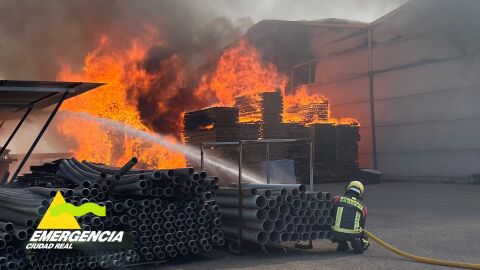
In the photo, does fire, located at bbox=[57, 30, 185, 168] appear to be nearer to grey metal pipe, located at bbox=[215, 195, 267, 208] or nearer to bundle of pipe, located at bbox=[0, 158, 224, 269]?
grey metal pipe, located at bbox=[215, 195, 267, 208]

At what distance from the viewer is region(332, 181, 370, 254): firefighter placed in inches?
263

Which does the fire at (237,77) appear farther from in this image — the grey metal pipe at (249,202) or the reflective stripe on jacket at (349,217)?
the reflective stripe on jacket at (349,217)

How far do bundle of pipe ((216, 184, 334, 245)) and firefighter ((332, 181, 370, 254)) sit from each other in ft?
0.54

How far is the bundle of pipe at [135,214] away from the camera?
17.4 ft

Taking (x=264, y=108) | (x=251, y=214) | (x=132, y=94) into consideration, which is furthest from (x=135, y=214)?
(x=132, y=94)

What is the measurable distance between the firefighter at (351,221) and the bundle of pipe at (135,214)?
1742mm

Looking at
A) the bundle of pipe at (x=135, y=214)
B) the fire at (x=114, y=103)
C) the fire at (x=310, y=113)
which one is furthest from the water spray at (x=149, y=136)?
the bundle of pipe at (x=135, y=214)

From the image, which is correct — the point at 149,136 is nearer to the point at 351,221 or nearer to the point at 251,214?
the point at 251,214

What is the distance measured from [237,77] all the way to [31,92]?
49.4 ft

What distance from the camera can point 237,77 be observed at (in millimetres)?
21250

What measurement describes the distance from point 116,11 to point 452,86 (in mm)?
13176

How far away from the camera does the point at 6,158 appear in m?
13.9

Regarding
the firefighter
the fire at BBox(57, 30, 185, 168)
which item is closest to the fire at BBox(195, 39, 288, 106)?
the fire at BBox(57, 30, 185, 168)

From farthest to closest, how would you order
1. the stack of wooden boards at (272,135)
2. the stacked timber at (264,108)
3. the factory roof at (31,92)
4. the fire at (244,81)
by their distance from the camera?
the fire at (244,81)
the stacked timber at (264,108)
the stack of wooden boards at (272,135)
the factory roof at (31,92)
